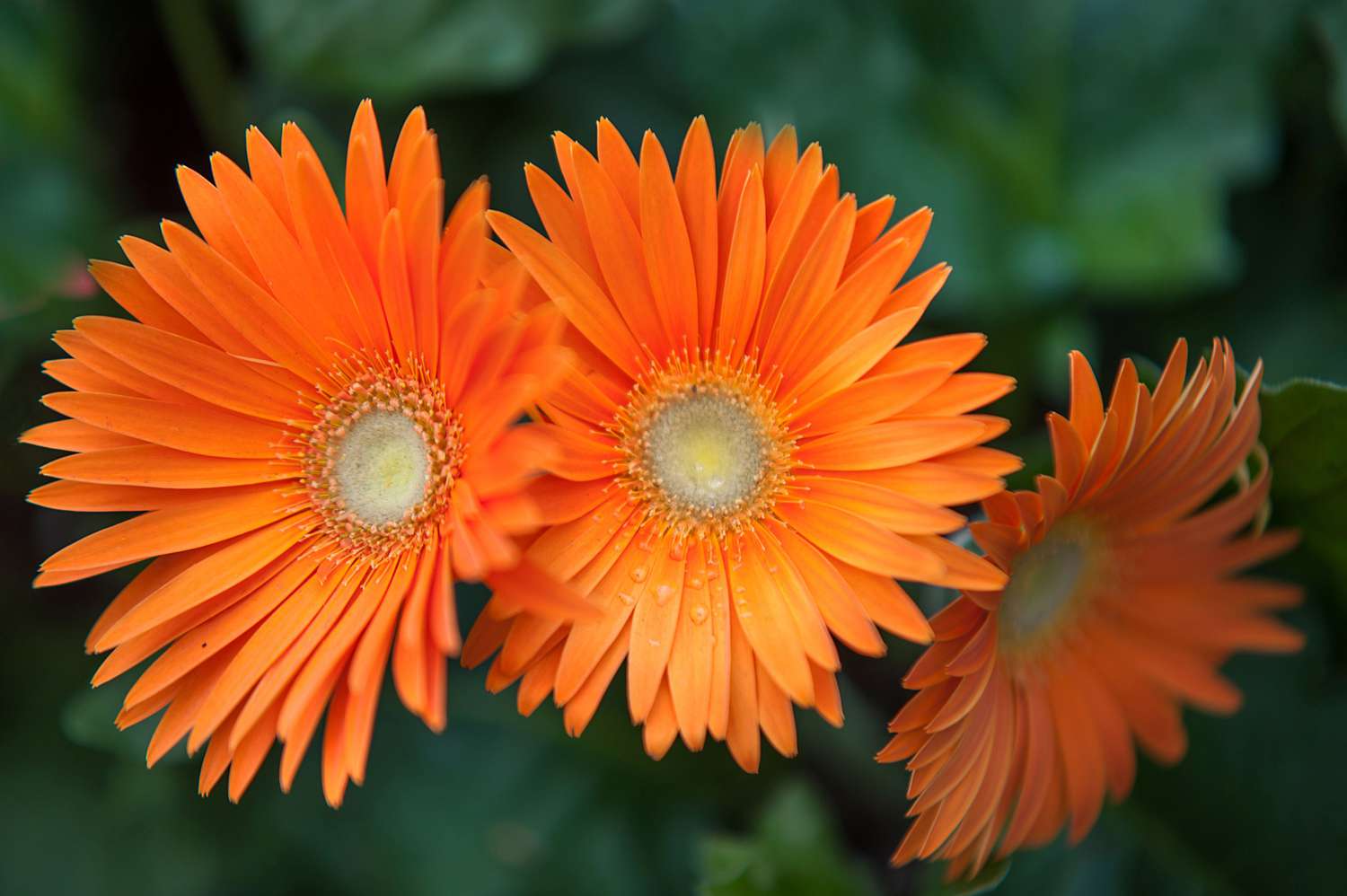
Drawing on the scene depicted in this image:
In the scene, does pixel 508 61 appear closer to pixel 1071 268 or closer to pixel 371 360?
pixel 371 360

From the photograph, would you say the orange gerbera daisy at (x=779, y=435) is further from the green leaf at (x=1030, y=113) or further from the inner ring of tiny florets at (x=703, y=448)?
the green leaf at (x=1030, y=113)

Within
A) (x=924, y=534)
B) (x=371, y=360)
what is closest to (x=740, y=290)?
(x=924, y=534)

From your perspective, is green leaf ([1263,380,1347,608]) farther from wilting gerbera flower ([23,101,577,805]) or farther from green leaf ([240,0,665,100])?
green leaf ([240,0,665,100])

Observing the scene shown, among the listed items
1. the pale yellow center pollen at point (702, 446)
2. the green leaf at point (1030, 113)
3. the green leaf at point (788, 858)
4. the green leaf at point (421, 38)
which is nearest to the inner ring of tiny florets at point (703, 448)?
the pale yellow center pollen at point (702, 446)

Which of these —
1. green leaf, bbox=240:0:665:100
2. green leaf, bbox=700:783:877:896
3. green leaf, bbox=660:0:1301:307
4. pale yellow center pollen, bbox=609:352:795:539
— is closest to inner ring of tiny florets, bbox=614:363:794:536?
pale yellow center pollen, bbox=609:352:795:539

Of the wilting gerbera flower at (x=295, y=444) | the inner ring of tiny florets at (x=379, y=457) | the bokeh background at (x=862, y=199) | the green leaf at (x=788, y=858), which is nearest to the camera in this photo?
the wilting gerbera flower at (x=295, y=444)

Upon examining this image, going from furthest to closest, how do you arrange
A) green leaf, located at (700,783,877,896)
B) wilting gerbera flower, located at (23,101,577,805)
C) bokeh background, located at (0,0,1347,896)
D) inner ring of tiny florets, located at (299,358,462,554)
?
bokeh background, located at (0,0,1347,896), green leaf, located at (700,783,877,896), inner ring of tiny florets, located at (299,358,462,554), wilting gerbera flower, located at (23,101,577,805)
